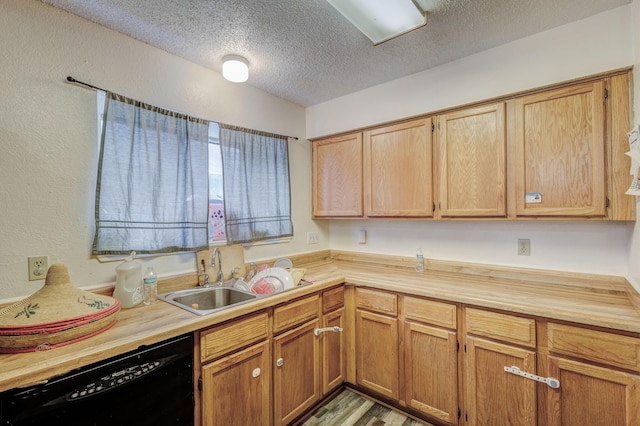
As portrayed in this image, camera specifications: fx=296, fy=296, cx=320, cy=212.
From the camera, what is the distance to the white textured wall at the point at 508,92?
163 cm

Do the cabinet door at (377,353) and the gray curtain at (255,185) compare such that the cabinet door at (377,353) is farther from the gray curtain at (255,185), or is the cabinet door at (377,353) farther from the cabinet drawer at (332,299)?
the gray curtain at (255,185)

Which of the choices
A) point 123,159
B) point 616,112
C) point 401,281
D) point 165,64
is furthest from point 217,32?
point 616,112

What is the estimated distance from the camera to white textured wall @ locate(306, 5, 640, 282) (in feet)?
5.34

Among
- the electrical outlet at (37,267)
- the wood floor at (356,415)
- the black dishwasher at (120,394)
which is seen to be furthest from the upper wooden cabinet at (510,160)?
the electrical outlet at (37,267)

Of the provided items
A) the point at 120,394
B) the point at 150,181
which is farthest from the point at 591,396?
the point at 150,181

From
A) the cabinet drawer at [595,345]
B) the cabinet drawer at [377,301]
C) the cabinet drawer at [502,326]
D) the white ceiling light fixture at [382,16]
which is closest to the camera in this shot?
the cabinet drawer at [595,345]

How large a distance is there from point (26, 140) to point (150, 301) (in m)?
0.99

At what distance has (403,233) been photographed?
259 cm

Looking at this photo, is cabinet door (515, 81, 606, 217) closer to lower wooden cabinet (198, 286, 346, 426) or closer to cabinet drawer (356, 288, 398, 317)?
cabinet drawer (356, 288, 398, 317)

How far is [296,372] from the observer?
73.9 inches

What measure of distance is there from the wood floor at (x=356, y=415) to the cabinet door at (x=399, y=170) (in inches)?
54.7

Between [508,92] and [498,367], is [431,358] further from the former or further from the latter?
[508,92]

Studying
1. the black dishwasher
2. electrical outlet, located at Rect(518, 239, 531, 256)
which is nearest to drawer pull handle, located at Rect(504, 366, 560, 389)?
electrical outlet, located at Rect(518, 239, 531, 256)

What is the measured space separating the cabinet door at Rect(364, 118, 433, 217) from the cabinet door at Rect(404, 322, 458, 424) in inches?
33.0
